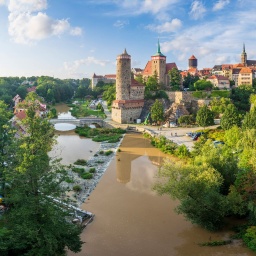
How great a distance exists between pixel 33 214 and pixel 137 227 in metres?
6.98

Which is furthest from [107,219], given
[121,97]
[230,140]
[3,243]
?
[121,97]

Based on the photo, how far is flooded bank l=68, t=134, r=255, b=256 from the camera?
14.2 meters

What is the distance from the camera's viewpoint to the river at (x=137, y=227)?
14234 millimetres

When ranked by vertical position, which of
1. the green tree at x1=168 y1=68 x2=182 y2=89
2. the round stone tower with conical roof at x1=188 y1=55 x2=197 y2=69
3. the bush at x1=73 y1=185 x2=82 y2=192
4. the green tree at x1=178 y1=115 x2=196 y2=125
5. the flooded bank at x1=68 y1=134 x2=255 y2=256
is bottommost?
the flooded bank at x1=68 y1=134 x2=255 y2=256

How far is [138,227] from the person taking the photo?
647 inches

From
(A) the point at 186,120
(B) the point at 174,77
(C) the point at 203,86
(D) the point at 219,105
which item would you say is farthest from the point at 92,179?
(B) the point at 174,77

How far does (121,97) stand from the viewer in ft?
165

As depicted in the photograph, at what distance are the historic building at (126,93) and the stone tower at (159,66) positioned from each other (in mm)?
7656

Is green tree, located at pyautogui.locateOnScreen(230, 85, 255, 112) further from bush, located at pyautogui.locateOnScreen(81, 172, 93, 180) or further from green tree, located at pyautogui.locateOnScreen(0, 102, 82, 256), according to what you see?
green tree, located at pyautogui.locateOnScreen(0, 102, 82, 256)

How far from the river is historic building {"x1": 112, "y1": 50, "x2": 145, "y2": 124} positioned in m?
24.6

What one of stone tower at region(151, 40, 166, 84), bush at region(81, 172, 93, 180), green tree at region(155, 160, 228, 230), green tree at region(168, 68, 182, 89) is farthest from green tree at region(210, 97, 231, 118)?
green tree at region(155, 160, 228, 230)

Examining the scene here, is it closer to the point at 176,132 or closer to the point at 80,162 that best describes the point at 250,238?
the point at 80,162

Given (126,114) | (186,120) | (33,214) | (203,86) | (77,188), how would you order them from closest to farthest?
(33,214), (77,188), (186,120), (126,114), (203,86)

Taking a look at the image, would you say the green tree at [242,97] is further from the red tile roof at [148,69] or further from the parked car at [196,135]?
the red tile roof at [148,69]
